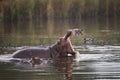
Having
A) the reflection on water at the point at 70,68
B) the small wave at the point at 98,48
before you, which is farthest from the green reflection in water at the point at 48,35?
the reflection on water at the point at 70,68

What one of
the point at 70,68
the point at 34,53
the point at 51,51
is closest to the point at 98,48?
the point at 51,51

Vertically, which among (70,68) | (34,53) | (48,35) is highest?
(34,53)

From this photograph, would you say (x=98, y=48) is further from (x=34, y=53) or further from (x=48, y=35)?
(x=48, y=35)

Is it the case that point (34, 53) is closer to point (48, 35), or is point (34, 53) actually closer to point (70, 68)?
point (70, 68)

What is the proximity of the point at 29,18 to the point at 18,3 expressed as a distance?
2.45 metres

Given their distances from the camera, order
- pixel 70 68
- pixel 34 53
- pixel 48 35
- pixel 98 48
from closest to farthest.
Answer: pixel 70 68
pixel 34 53
pixel 98 48
pixel 48 35

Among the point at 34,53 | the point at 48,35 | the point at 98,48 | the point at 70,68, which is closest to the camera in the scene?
the point at 70,68

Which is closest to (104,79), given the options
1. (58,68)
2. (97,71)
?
(97,71)

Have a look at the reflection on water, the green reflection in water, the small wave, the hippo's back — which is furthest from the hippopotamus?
the green reflection in water

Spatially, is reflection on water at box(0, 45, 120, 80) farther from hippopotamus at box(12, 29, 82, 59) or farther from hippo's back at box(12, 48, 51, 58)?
hippo's back at box(12, 48, 51, 58)

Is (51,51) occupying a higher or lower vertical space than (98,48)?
higher

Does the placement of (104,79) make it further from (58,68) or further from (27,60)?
(27,60)

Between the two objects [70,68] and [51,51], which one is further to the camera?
[51,51]

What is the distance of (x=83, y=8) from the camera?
5931 centimetres
